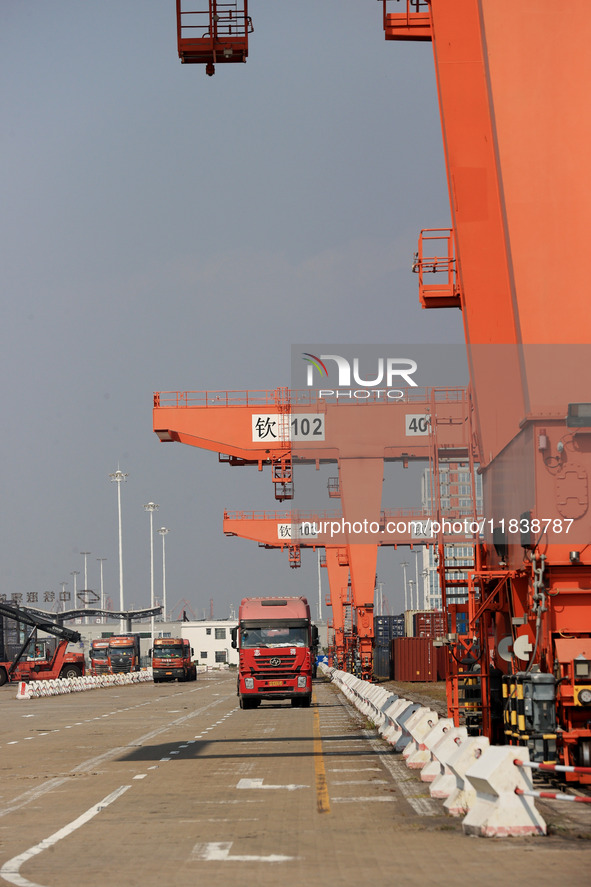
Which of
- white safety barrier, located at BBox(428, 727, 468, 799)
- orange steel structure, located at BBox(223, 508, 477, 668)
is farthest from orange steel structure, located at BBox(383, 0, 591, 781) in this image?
orange steel structure, located at BBox(223, 508, 477, 668)

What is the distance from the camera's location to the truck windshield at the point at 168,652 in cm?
7081

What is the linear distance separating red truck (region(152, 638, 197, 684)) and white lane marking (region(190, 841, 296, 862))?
61785mm

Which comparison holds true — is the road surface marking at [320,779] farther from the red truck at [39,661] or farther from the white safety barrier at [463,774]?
the red truck at [39,661]

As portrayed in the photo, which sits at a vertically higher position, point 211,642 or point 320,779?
point 211,642

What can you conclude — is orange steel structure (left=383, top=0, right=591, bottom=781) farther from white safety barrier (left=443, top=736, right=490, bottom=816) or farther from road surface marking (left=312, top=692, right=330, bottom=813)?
road surface marking (left=312, top=692, right=330, bottom=813)

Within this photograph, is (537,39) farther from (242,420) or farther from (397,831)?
(242,420)

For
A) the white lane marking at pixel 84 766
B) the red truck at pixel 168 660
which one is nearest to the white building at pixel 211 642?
the red truck at pixel 168 660

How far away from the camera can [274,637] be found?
115 ft

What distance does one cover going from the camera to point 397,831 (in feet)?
34.0

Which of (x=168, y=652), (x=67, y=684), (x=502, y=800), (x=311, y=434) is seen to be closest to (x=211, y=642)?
(x=168, y=652)

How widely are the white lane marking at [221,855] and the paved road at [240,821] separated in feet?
0.04

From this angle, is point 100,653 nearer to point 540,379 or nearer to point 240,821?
point 540,379

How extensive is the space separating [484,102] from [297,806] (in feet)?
34.2

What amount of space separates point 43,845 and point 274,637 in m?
25.1
